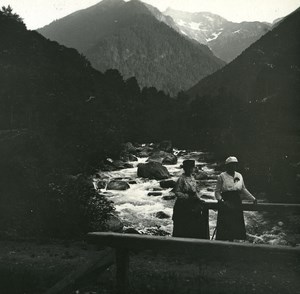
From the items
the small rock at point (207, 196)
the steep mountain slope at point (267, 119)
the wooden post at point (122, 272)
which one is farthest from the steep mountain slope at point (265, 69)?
the wooden post at point (122, 272)

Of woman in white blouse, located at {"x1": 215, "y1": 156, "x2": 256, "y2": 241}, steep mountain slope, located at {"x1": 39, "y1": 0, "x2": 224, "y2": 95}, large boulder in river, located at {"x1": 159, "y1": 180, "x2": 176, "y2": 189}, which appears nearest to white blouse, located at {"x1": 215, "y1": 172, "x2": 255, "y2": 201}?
woman in white blouse, located at {"x1": 215, "y1": 156, "x2": 256, "y2": 241}

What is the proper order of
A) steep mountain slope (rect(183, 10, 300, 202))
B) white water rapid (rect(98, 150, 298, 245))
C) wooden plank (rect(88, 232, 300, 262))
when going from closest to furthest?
wooden plank (rect(88, 232, 300, 262)) → white water rapid (rect(98, 150, 298, 245)) → steep mountain slope (rect(183, 10, 300, 202))

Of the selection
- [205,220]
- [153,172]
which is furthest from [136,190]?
[205,220]

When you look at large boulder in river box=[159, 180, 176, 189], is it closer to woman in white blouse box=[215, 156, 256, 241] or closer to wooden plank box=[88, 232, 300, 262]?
woman in white blouse box=[215, 156, 256, 241]

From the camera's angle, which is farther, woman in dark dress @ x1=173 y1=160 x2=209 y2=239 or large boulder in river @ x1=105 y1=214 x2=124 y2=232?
large boulder in river @ x1=105 y1=214 x2=124 y2=232

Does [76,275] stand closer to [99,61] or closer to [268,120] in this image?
[268,120]

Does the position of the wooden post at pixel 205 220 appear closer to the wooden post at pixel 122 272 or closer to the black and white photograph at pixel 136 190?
the black and white photograph at pixel 136 190

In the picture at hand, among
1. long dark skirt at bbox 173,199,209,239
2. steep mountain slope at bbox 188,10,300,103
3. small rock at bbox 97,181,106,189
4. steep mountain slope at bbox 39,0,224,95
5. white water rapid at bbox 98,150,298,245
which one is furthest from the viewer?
steep mountain slope at bbox 39,0,224,95

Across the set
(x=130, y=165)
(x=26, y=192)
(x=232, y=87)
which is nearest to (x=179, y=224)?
(x=26, y=192)
